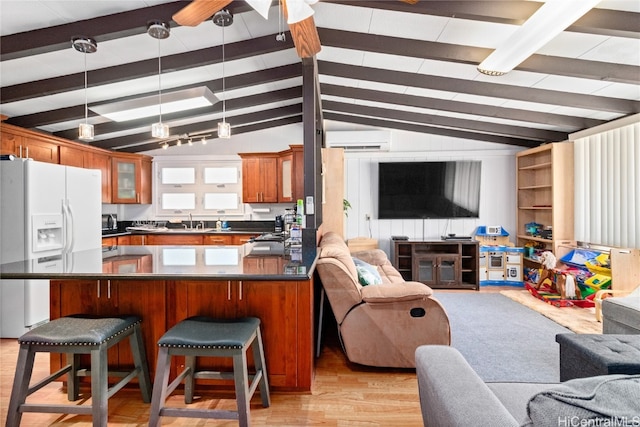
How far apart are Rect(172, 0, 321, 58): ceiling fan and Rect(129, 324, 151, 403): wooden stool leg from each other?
1.82 metres

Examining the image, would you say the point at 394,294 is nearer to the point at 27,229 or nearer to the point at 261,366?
the point at 261,366

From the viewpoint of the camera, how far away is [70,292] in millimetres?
2273

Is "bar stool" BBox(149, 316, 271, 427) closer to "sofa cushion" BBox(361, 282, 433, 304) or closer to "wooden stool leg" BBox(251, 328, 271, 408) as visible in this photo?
"wooden stool leg" BBox(251, 328, 271, 408)

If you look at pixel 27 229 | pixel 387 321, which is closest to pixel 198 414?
pixel 387 321

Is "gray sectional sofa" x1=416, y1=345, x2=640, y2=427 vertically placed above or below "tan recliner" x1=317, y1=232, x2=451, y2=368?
above

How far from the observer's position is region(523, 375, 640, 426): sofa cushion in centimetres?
61

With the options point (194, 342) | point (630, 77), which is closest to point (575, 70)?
point (630, 77)

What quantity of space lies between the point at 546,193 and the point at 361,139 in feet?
10.1

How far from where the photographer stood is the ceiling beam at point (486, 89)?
381 cm

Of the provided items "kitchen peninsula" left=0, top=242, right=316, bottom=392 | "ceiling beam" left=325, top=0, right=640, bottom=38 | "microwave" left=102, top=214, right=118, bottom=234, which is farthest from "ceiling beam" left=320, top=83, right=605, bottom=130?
"microwave" left=102, top=214, right=118, bottom=234

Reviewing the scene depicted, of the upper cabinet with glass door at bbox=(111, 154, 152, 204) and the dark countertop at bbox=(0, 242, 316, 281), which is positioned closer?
the dark countertop at bbox=(0, 242, 316, 281)

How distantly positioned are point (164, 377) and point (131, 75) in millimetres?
2956

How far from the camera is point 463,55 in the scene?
121 inches

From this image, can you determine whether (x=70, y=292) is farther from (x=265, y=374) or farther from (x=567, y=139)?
(x=567, y=139)
